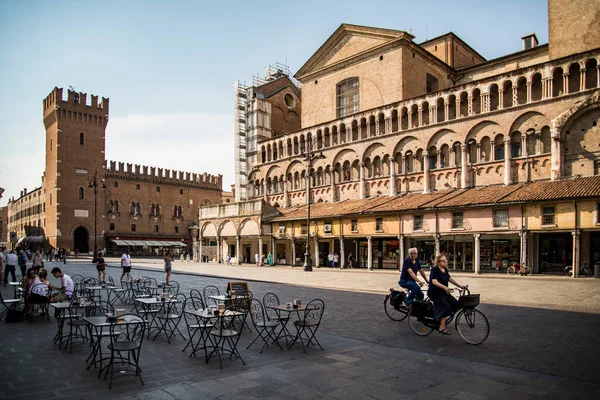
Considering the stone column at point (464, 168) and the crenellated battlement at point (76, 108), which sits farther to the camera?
the crenellated battlement at point (76, 108)

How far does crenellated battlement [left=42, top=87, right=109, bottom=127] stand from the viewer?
64.8m

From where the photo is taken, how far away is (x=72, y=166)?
213 feet

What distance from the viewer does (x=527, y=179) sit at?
29.1 m

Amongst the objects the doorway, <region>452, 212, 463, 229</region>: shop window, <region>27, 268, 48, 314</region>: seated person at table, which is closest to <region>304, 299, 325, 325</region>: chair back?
<region>27, 268, 48, 314</region>: seated person at table

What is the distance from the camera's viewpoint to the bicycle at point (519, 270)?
25.7 metres

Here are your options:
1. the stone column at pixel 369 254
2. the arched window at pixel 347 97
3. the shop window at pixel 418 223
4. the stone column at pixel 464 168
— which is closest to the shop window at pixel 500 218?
the shop window at pixel 418 223

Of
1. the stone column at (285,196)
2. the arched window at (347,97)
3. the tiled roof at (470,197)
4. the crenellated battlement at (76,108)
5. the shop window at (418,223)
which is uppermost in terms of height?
the crenellated battlement at (76,108)

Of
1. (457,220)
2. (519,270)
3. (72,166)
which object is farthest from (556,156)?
(72,166)

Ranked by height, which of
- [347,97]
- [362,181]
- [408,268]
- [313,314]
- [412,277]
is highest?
[347,97]

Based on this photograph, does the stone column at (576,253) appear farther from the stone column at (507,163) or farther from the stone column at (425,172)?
the stone column at (425,172)

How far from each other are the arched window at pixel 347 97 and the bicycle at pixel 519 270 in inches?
807

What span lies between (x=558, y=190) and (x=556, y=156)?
10.9ft

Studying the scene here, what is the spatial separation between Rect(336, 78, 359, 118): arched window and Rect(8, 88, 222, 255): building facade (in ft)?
119

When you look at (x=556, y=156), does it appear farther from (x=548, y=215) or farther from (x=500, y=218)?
(x=500, y=218)
